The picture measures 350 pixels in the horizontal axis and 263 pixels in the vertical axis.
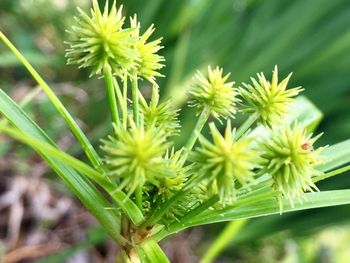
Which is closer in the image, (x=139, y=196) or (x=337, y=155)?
(x=139, y=196)

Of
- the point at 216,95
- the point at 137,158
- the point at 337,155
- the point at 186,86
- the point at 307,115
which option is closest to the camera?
the point at 137,158

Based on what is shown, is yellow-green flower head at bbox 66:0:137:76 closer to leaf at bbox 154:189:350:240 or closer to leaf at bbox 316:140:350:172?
leaf at bbox 154:189:350:240

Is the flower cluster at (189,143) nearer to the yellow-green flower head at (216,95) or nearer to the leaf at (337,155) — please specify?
the yellow-green flower head at (216,95)

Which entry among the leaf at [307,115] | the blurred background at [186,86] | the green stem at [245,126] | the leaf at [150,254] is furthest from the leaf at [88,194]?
the blurred background at [186,86]

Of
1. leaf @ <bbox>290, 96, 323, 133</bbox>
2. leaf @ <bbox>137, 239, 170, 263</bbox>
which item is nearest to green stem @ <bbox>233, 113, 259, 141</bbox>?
leaf @ <bbox>137, 239, 170, 263</bbox>

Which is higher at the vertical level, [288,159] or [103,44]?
[103,44]

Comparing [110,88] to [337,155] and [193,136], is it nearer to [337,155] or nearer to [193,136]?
[193,136]

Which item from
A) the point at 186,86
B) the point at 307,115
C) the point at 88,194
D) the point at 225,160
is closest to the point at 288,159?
the point at 225,160
